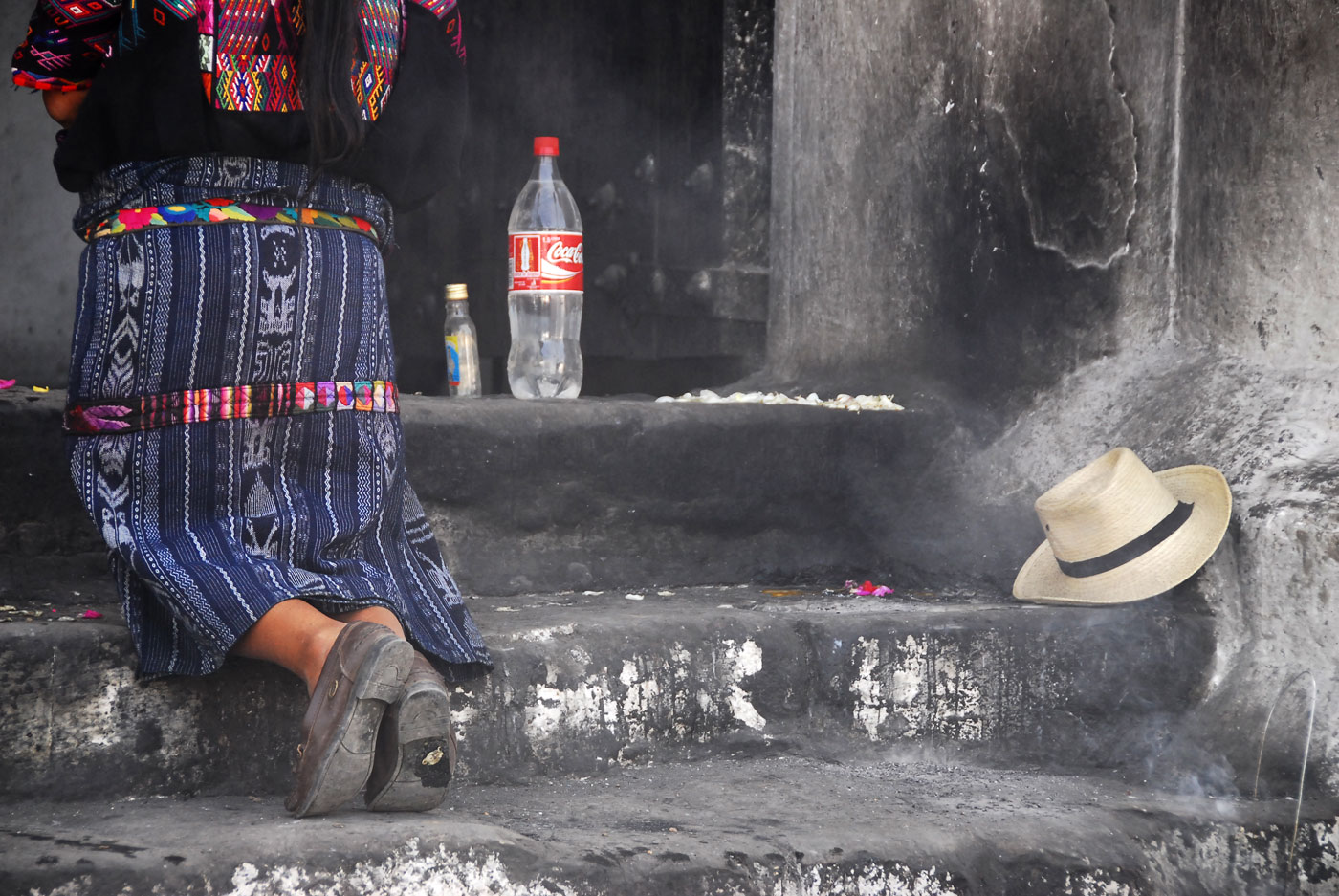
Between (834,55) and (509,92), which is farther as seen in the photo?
(509,92)

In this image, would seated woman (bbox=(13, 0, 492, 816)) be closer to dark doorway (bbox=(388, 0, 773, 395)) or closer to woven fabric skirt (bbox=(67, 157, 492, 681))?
woven fabric skirt (bbox=(67, 157, 492, 681))

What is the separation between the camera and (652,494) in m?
2.74

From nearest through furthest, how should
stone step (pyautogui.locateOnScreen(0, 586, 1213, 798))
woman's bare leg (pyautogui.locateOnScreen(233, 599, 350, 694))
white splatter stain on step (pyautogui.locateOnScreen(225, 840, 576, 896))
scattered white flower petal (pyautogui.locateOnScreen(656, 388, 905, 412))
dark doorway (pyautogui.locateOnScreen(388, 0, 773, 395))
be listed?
white splatter stain on step (pyautogui.locateOnScreen(225, 840, 576, 896)) → woman's bare leg (pyautogui.locateOnScreen(233, 599, 350, 694)) → stone step (pyautogui.locateOnScreen(0, 586, 1213, 798)) → scattered white flower petal (pyautogui.locateOnScreen(656, 388, 905, 412)) → dark doorway (pyautogui.locateOnScreen(388, 0, 773, 395))

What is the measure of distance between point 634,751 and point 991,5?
73.4 inches

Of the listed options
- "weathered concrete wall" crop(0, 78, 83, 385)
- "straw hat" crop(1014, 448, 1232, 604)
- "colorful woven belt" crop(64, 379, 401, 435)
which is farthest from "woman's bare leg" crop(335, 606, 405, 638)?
"weathered concrete wall" crop(0, 78, 83, 385)

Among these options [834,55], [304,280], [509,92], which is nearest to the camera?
[304,280]

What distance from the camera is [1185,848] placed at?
1982 mm

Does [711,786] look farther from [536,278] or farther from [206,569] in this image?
[536,278]

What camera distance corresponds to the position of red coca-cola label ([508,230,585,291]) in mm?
2969

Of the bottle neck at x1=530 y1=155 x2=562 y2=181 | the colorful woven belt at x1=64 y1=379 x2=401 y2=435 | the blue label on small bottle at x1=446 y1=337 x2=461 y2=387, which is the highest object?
the bottle neck at x1=530 y1=155 x2=562 y2=181

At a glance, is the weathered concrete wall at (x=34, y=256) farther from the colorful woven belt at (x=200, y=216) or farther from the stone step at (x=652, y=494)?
the colorful woven belt at (x=200, y=216)

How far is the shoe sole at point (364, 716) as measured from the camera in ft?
5.19

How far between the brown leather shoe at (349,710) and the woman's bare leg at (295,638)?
0.24 ft

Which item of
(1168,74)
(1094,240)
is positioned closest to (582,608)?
(1094,240)
